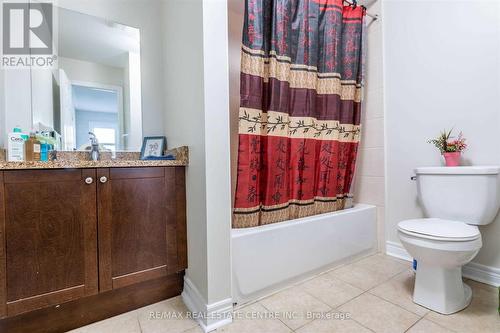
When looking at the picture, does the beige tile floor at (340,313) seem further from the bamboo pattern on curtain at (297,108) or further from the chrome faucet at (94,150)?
the chrome faucet at (94,150)

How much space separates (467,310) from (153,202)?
67.5 inches

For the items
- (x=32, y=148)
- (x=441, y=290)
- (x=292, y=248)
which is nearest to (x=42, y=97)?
(x=32, y=148)

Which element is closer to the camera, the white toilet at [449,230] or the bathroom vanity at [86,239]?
the bathroom vanity at [86,239]

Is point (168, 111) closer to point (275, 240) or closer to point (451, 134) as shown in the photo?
point (275, 240)

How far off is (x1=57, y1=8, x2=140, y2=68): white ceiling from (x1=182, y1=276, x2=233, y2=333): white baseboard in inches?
62.1

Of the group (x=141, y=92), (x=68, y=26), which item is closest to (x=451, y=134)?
(x=141, y=92)

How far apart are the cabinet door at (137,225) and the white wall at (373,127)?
1.59m

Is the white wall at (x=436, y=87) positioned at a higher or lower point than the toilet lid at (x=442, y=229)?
higher

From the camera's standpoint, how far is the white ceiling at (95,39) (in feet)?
4.87

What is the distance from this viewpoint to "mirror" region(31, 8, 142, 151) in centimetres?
145

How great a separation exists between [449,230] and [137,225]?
1.59 meters

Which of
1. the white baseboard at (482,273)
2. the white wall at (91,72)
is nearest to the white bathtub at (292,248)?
the white baseboard at (482,273)

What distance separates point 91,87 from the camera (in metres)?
1.57
